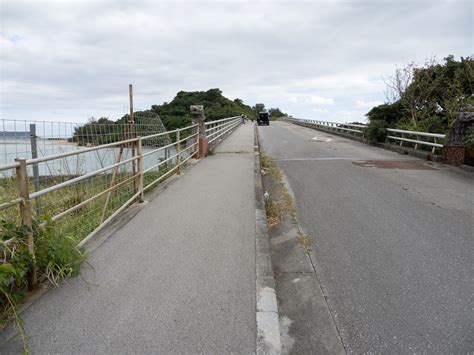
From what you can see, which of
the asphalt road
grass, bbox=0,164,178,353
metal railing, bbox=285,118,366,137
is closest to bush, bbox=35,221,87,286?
grass, bbox=0,164,178,353

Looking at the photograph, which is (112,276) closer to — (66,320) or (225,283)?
(66,320)

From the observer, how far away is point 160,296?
327 centimetres

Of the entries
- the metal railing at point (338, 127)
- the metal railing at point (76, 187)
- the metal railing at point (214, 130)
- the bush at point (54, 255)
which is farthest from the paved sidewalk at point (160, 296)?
the metal railing at point (338, 127)

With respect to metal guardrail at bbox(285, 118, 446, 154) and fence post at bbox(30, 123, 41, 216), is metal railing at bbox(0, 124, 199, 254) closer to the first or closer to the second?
fence post at bbox(30, 123, 41, 216)

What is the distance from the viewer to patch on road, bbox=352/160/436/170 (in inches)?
439

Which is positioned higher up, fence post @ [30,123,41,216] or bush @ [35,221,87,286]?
fence post @ [30,123,41,216]

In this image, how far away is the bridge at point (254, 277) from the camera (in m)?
2.80

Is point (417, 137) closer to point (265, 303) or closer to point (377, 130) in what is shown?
point (377, 130)

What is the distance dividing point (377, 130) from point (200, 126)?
9.79 m

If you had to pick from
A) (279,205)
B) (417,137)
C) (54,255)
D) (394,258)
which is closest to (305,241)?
(394,258)

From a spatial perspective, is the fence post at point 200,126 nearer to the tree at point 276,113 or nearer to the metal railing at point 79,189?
the metal railing at point 79,189

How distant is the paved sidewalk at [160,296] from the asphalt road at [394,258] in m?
0.91

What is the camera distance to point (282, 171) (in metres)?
10.6

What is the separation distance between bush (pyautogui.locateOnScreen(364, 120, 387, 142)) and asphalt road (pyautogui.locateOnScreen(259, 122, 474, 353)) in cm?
946
